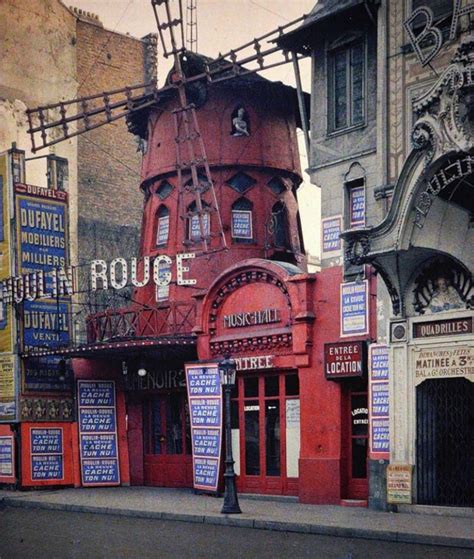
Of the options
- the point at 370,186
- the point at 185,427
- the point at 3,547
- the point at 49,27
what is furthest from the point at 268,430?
the point at 49,27

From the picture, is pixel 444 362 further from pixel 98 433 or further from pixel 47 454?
pixel 47 454

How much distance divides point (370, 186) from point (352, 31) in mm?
3354

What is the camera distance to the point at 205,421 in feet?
77.4

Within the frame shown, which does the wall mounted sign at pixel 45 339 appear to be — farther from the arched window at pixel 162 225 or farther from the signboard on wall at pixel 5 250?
the arched window at pixel 162 225

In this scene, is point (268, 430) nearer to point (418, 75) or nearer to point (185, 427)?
point (185, 427)

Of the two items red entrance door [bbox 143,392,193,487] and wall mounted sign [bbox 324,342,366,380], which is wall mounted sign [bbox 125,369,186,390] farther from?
wall mounted sign [bbox 324,342,366,380]

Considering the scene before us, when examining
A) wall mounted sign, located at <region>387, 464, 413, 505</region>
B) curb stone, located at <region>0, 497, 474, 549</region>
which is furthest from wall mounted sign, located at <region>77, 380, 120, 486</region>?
wall mounted sign, located at <region>387, 464, 413, 505</region>

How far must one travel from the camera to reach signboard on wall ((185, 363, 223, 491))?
2317 centimetres

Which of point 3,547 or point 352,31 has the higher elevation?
point 352,31

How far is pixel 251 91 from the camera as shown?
2969cm

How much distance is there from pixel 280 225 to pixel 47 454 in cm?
892

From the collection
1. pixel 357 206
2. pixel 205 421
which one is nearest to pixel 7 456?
pixel 205 421

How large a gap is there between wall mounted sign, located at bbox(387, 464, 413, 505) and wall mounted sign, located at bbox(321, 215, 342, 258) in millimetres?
4678

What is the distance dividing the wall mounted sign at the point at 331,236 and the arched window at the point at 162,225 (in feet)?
28.6
